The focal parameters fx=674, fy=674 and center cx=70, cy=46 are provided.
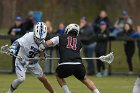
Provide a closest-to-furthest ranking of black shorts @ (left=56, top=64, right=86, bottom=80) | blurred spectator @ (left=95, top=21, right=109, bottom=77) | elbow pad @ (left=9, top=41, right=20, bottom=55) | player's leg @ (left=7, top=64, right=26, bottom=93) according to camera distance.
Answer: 1. black shorts @ (left=56, top=64, right=86, bottom=80)
2. player's leg @ (left=7, top=64, right=26, bottom=93)
3. elbow pad @ (left=9, top=41, right=20, bottom=55)
4. blurred spectator @ (left=95, top=21, right=109, bottom=77)

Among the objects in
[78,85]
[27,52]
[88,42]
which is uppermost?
[88,42]

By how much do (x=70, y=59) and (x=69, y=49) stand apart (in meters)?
0.24

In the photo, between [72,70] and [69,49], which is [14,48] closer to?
[69,49]

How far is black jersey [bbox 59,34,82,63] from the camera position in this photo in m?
14.0

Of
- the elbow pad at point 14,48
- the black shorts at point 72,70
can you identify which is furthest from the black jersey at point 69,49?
the elbow pad at point 14,48

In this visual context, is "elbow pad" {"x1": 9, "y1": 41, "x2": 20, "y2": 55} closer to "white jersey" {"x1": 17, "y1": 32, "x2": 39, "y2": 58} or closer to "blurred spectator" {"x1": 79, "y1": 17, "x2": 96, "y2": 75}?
"white jersey" {"x1": 17, "y1": 32, "x2": 39, "y2": 58}

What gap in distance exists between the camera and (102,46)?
2180 cm

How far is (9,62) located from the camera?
71.2 ft

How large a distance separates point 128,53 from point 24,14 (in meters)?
15.7

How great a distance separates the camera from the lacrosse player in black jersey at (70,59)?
550 inches

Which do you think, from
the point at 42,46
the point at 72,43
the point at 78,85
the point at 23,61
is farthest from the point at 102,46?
the point at 72,43

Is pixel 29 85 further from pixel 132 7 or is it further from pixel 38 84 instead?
pixel 132 7

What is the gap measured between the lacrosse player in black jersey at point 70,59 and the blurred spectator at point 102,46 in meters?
7.31

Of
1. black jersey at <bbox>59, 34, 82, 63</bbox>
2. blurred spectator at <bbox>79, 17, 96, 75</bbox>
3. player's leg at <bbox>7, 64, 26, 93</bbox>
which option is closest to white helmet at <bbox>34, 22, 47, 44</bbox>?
black jersey at <bbox>59, 34, 82, 63</bbox>
